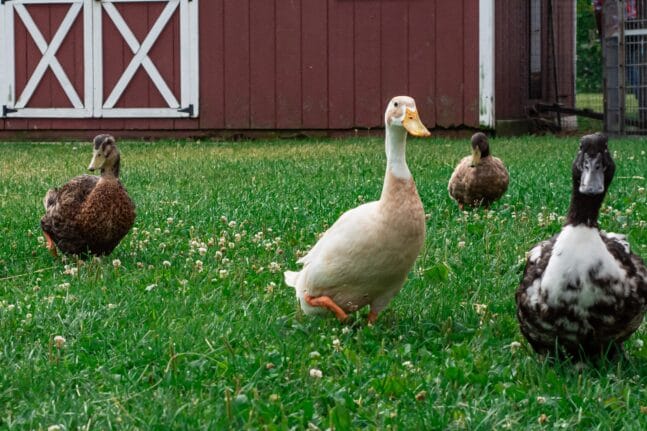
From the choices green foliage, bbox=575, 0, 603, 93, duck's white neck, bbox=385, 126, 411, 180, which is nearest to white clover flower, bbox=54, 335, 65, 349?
duck's white neck, bbox=385, 126, 411, 180

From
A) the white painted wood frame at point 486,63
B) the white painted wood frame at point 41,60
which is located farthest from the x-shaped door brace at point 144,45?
the white painted wood frame at point 486,63

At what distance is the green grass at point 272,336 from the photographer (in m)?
3.02

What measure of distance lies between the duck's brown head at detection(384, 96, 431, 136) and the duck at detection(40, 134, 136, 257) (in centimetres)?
189

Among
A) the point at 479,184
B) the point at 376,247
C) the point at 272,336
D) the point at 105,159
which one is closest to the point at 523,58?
the point at 479,184

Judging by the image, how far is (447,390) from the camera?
10.5ft

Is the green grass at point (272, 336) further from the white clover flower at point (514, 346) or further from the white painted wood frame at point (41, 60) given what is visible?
the white painted wood frame at point (41, 60)

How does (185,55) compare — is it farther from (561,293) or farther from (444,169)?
(561,293)

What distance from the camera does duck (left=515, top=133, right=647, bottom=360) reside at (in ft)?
10.8

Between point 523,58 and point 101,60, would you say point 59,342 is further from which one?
point 523,58

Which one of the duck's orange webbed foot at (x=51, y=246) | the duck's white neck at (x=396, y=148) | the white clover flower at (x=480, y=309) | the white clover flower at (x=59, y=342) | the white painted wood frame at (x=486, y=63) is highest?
the white painted wood frame at (x=486, y=63)

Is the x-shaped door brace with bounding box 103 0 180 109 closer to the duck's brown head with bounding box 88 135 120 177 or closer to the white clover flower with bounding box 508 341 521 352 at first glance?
the duck's brown head with bounding box 88 135 120 177

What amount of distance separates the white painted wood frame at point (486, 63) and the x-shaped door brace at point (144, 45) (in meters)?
4.02

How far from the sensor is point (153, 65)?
49.2 feet

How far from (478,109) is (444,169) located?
195 inches
